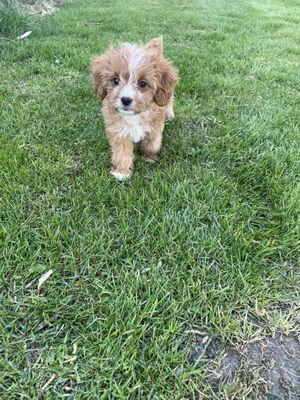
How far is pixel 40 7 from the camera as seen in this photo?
770 centimetres

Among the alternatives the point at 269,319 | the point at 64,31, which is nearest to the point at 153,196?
the point at 269,319

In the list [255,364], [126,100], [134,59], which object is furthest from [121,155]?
[255,364]

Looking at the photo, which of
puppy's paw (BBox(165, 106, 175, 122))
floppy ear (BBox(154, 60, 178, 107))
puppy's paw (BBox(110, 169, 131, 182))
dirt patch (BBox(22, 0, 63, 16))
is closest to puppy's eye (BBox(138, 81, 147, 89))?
floppy ear (BBox(154, 60, 178, 107))

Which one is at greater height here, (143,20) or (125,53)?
(125,53)

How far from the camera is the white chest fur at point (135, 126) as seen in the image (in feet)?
9.82

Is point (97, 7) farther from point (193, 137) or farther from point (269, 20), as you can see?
point (193, 137)

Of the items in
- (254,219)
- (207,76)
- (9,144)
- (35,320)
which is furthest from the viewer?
(207,76)

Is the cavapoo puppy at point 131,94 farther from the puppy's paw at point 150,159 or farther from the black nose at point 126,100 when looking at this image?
the puppy's paw at point 150,159

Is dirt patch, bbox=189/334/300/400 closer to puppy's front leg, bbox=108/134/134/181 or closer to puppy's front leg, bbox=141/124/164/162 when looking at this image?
puppy's front leg, bbox=108/134/134/181

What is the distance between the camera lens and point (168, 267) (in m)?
2.44

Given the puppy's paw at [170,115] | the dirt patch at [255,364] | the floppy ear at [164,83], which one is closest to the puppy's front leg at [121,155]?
the floppy ear at [164,83]

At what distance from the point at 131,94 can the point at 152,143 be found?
63 cm

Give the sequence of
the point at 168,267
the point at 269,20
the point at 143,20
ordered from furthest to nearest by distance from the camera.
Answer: the point at 269,20, the point at 143,20, the point at 168,267

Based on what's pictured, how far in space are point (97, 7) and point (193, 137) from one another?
239 inches
